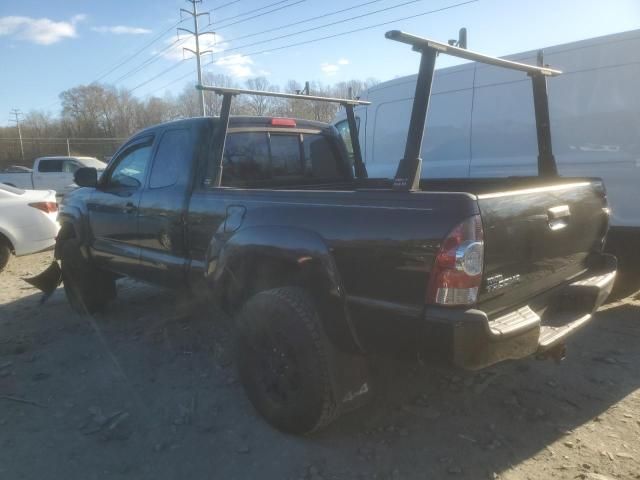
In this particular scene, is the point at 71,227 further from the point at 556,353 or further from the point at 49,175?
the point at 49,175

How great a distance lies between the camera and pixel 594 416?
9.73 feet

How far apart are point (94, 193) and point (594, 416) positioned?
4.46 meters

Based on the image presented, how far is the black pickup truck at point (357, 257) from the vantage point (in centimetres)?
219

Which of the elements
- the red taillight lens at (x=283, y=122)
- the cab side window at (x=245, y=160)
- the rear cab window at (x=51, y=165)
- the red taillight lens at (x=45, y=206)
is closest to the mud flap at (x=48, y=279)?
the red taillight lens at (x=45, y=206)

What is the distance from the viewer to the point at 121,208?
4.38 m

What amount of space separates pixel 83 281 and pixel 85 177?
1.12 meters

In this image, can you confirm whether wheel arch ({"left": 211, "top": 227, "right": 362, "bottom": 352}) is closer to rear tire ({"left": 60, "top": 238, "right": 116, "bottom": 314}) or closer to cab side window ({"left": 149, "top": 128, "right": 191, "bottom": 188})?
cab side window ({"left": 149, "top": 128, "right": 191, "bottom": 188})

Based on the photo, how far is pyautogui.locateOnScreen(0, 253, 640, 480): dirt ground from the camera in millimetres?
2582

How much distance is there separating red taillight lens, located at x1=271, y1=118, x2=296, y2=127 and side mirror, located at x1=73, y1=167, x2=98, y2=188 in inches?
70.3

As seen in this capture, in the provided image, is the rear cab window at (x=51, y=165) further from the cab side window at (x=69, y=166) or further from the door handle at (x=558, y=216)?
the door handle at (x=558, y=216)

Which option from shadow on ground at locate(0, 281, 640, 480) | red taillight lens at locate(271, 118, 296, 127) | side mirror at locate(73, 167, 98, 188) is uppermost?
red taillight lens at locate(271, 118, 296, 127)

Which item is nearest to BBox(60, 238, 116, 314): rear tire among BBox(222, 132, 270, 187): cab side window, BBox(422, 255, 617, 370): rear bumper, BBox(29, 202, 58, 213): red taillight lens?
BBox(222, 132, 270, 187): cab side window

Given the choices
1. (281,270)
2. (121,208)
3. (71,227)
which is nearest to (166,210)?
(121,208)

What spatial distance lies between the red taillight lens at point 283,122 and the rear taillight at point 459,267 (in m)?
2.35
